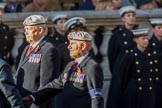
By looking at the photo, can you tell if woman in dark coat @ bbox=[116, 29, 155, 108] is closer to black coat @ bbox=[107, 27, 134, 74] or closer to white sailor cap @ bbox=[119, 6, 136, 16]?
black coat @ bbox=[107, 27, 134, 74]

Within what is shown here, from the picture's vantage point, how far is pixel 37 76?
10.7m

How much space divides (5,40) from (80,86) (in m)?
3.56

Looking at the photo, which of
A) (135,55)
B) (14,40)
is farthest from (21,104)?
(14,40)

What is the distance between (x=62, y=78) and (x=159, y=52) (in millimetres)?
3037

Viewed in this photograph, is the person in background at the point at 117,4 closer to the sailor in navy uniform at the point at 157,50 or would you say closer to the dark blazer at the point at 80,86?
the sailor in navy uniform at the point at 157,50

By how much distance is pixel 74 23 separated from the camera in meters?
12.8

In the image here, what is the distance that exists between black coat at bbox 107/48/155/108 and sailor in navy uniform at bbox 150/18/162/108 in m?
0.11

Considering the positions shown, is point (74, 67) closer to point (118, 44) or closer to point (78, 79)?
point (78, 79)

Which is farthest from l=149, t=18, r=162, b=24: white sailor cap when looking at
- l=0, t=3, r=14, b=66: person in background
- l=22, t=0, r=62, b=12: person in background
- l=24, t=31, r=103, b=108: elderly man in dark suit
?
l=24, t=31, r=103, b=108: elderly man in dark suit

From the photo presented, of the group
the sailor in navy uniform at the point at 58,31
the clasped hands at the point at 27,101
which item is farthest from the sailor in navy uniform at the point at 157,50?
the clasped hands at the point at 27,101

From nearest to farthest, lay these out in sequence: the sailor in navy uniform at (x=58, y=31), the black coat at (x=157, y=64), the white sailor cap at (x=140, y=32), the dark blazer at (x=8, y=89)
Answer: the dark blazer at (x=8, y=89) → the white sailor cap at (x=140, y=32) → the black coat at (x=157, y=64) → the sailor in navy uniform at (x=58, y=31)

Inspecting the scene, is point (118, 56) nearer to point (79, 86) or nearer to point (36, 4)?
point (36, 4)

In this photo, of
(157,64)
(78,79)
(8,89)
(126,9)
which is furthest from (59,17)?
(8,89)

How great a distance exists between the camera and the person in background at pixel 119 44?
13.3 meters
